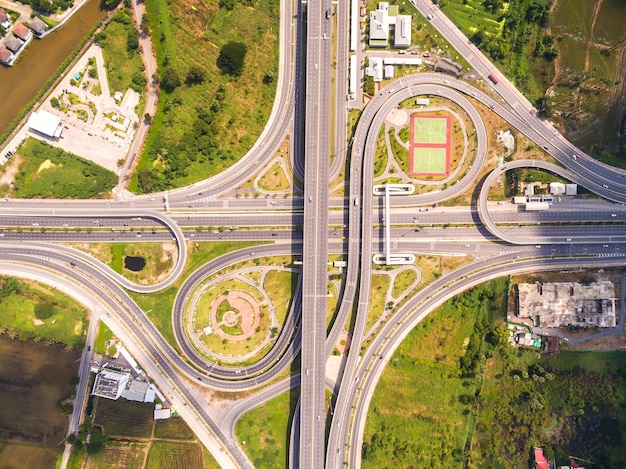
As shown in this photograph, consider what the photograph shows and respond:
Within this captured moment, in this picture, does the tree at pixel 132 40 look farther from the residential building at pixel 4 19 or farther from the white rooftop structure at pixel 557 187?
the white rooftop structure at pixel 557 187

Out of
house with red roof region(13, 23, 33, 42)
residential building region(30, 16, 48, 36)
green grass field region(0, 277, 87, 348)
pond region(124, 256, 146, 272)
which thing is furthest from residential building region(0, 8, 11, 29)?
pond region(124, 256, 146, 272)

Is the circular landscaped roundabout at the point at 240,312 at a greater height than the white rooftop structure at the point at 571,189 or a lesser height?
lesser

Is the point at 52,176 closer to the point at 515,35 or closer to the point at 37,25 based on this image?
the point at 37,25

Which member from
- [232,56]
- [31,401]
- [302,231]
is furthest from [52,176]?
[302,231]

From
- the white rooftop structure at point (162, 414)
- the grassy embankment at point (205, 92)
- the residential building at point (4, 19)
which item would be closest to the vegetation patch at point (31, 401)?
the white rooftop structure at point (162, 414)

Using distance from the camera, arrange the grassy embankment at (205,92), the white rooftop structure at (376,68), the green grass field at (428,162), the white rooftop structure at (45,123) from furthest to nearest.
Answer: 1. the green grass field at (428,162)
2. the white rooftop structure at (376,68)
3. the grassy embankment at (205,92)
4. the white rooftop structure at (45,123)

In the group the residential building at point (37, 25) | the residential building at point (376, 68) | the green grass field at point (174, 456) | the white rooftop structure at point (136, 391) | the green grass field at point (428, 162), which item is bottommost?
the green grass field at point (174, 456)

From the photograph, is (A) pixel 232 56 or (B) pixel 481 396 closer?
(A) pixel 232 56

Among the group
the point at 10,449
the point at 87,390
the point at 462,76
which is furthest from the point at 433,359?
the point at 10,449

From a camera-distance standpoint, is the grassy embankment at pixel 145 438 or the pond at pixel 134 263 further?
the pond at pixel 134 263
